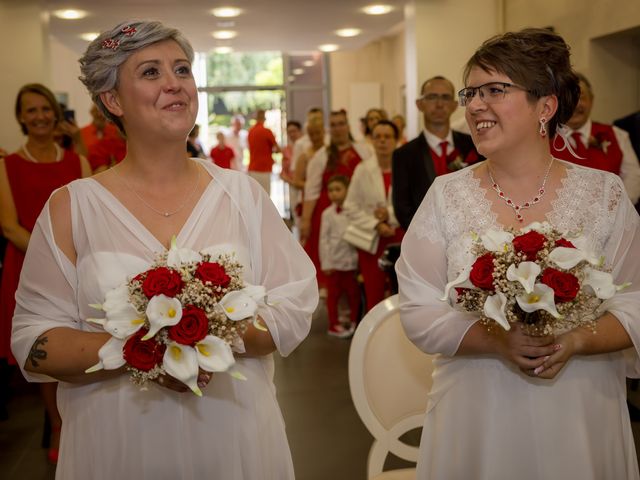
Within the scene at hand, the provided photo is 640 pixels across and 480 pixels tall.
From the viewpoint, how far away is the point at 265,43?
14.8 meters

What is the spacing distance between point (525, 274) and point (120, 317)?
103 centimetres

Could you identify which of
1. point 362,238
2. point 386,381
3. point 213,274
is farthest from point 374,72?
point 213,274

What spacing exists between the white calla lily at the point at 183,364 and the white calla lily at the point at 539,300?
0.84m

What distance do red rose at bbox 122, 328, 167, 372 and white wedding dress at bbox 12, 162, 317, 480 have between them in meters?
0.35

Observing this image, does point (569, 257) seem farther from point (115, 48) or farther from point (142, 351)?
point (115, 48)

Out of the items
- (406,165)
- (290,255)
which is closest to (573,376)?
(290,255)

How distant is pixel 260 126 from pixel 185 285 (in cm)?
1409

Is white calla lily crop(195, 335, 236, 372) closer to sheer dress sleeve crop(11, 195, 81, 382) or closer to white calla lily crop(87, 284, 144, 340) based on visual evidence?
white calla lily crop(87, 284, 144, 340)

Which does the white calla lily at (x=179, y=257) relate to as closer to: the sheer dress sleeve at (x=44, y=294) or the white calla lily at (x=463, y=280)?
the sheer dress sleeve at (x=44, y=294)

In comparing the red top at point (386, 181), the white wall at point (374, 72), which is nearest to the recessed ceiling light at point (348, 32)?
the white wall at point (374, 72)

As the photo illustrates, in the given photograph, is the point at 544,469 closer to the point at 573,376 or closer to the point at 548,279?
the point at 573,376

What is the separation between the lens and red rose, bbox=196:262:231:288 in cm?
208

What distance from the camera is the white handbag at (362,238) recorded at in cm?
710

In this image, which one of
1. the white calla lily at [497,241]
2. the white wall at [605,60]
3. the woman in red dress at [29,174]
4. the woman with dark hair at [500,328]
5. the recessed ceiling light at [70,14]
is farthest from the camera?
the recessed ceiling light at [70,14]
